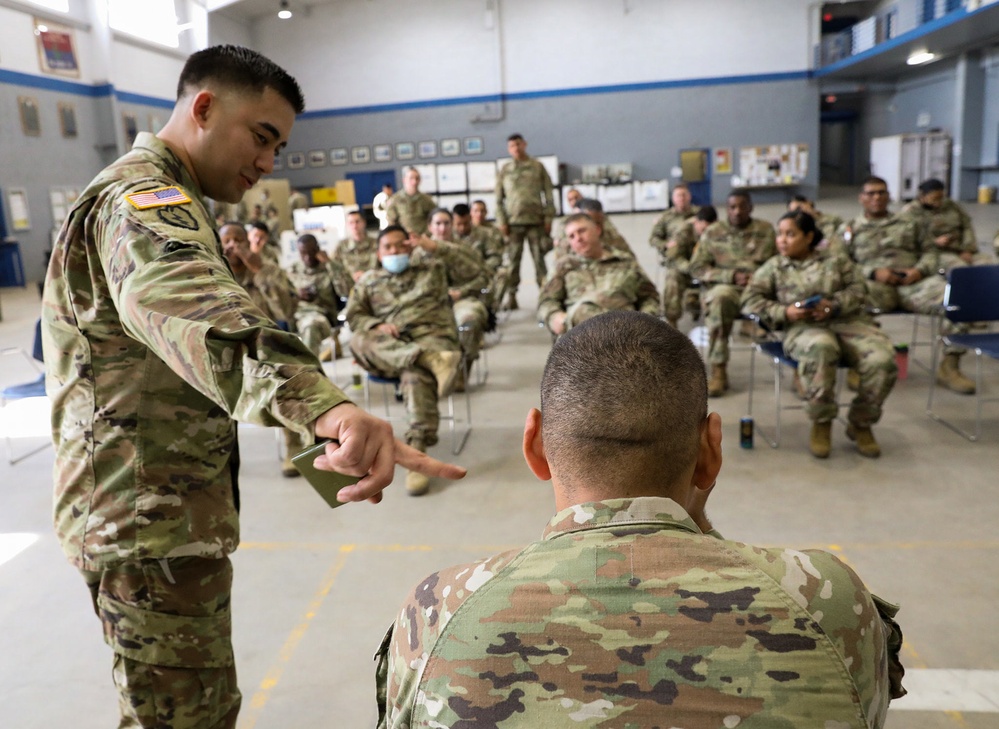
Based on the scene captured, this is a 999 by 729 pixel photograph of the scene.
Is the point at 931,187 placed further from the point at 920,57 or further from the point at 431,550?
the point at 920,57

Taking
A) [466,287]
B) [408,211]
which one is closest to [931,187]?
[466,287]

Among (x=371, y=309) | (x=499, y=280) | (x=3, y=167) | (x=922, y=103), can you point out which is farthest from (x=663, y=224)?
(x=922, y=103)

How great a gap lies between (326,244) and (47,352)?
9070 mm

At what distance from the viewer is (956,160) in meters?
16.5

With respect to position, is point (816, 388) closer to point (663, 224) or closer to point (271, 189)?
point (663, 224)

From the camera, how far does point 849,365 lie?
14.4ft

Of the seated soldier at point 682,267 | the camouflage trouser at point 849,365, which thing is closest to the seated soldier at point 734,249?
the seated soldier at point 682,267

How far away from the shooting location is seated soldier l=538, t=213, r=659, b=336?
5.22 m

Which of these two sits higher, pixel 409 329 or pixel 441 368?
pixel 409 329

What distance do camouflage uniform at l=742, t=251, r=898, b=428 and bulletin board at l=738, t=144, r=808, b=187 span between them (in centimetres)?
1571

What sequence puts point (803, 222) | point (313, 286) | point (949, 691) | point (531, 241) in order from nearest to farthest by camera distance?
point (949, 691), point (803, 222), point (313, 286), point (531, 241)

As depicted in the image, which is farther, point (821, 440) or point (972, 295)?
point (972, 295)

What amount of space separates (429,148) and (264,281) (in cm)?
1570

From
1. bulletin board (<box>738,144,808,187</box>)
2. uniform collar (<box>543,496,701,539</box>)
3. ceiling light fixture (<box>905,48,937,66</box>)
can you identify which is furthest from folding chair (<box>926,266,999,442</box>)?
bulletin board (<box>738,144,808,187</box>)
